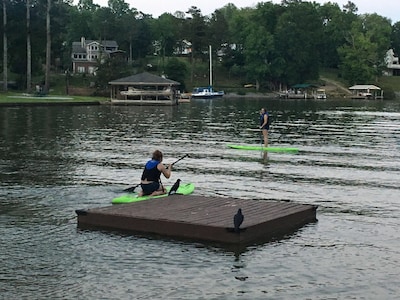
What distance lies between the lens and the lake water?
12.6 meters

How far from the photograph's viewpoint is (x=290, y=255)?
14.6 m

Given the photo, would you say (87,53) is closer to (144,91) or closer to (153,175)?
(144,91)

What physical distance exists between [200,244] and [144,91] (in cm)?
8646

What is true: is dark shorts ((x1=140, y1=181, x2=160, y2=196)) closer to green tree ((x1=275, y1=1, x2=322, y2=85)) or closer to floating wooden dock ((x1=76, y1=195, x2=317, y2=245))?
floating wooden dock ((x1=76, y1=195, x2=317, y2=245))

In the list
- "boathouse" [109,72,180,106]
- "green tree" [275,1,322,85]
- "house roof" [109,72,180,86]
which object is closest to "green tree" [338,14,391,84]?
"green tree" [275,1,322,85]

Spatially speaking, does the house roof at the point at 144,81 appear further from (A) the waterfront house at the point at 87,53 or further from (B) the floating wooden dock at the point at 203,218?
(B) the floating wooden dock at the point at 203,218

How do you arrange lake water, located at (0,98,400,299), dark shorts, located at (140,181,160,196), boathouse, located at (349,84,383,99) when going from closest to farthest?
lake water, located at (0,98,400,299)
dark shorts, located at (140,181,160,196)
boathouse, located at (349,84,383,99)

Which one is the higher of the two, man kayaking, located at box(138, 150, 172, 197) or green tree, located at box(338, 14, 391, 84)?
green tree, located at box(338, 14, 391, 84)

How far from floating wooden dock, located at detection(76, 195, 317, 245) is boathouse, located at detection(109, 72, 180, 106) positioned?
7885 centimetres

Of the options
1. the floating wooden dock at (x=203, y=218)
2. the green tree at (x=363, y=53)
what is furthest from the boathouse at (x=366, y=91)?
the floating wooden dock at (x=203, y=218)

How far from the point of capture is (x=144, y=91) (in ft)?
330

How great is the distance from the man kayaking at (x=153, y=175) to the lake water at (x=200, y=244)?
147 centimetres

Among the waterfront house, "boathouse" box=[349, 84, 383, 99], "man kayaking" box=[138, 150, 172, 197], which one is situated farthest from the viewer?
"boathouse" box=[349, 84, 383, 99]

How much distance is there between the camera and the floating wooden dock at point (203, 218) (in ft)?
51.4
